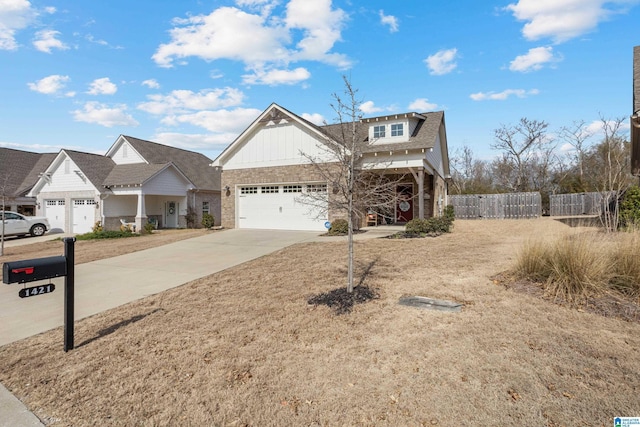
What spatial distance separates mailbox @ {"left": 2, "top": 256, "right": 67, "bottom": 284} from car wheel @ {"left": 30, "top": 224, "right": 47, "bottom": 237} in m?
20.8

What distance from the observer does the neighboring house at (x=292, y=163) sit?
15664mm

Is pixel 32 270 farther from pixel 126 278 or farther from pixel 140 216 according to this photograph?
pixel 140 216

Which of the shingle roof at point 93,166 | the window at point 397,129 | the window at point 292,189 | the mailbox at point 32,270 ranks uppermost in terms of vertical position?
the window at point 397,129

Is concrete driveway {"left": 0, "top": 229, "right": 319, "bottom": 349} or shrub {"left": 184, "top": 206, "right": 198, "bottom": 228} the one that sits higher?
shrub {"left": 184, "top": 206, "right": 198, "bottom": 228}

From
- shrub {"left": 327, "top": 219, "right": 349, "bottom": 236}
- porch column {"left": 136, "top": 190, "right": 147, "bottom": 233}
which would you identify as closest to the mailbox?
shrub {"left": 327, "top": 219, "right": 349, "bottom": 236}

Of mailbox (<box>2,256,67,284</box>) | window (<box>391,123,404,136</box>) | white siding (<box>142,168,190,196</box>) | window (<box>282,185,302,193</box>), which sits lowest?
mailbox (<box>2,256,67,284</box>)

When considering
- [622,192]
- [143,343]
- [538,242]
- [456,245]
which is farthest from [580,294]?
[622,192]

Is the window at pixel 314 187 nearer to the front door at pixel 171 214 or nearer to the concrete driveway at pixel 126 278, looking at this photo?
the concrete driveway at pixel 126 278

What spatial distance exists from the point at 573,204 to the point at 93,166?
36019mm

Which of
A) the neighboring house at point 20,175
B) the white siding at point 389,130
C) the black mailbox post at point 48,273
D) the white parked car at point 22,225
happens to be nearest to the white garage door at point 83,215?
the white parked car at point 22,225

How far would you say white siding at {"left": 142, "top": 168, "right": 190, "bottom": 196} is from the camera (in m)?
21.3

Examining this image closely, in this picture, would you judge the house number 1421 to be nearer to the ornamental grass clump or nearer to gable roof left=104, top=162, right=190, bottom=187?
the ornamental grass clump

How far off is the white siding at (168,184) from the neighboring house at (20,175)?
394 inches

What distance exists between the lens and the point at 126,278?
8.02 meters
